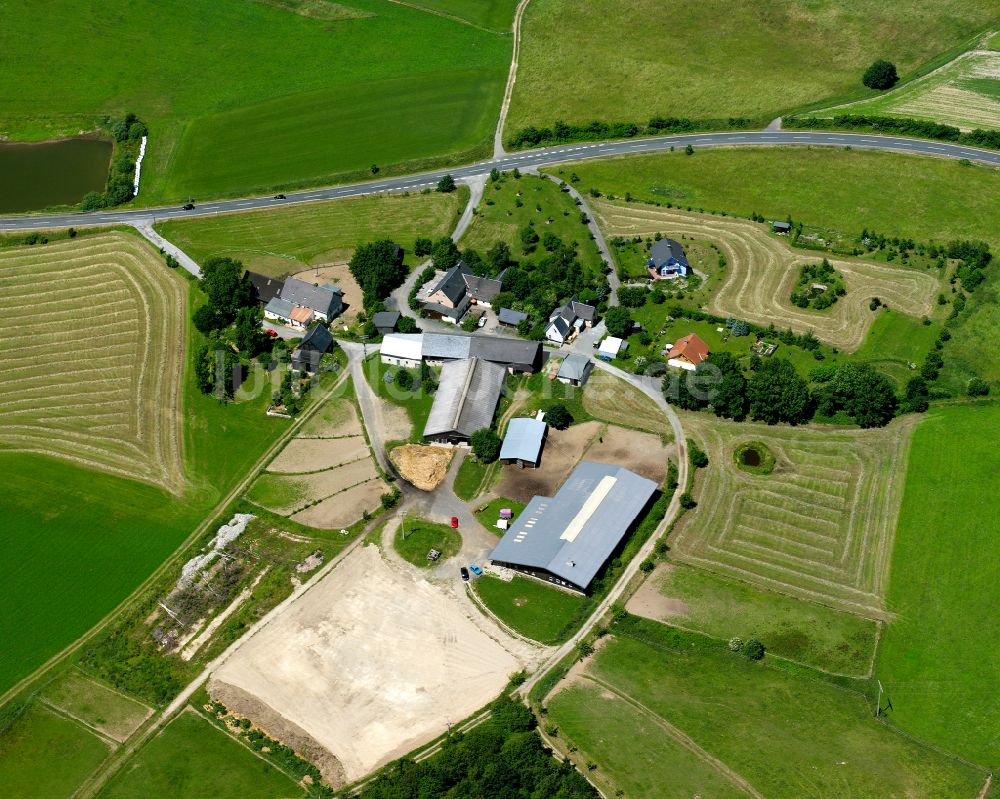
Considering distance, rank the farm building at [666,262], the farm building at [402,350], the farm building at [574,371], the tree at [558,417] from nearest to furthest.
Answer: the tree at [558,417]
the farm building at [574,371]
the farm building at [402,350]
the farm building at [666,262]

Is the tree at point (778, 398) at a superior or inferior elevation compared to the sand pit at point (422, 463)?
superior

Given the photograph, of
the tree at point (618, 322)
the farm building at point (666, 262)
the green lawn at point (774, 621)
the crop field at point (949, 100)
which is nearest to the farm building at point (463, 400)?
the tree at point (618, 322)

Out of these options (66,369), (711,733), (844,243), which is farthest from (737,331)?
(66,369)

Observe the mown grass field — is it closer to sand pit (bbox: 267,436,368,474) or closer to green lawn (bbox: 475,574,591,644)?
green lawn (bbox: 475,574,591,644)

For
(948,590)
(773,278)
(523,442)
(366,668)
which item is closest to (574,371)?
(523,442)

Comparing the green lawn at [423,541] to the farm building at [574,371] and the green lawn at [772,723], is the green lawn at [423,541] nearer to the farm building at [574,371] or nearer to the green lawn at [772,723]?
the green lawn at [772,723]

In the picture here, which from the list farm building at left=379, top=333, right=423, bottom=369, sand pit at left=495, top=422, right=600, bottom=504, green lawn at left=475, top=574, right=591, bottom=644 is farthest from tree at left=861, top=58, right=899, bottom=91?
green lawn at left=475, top=574, right=591, bottom=644
